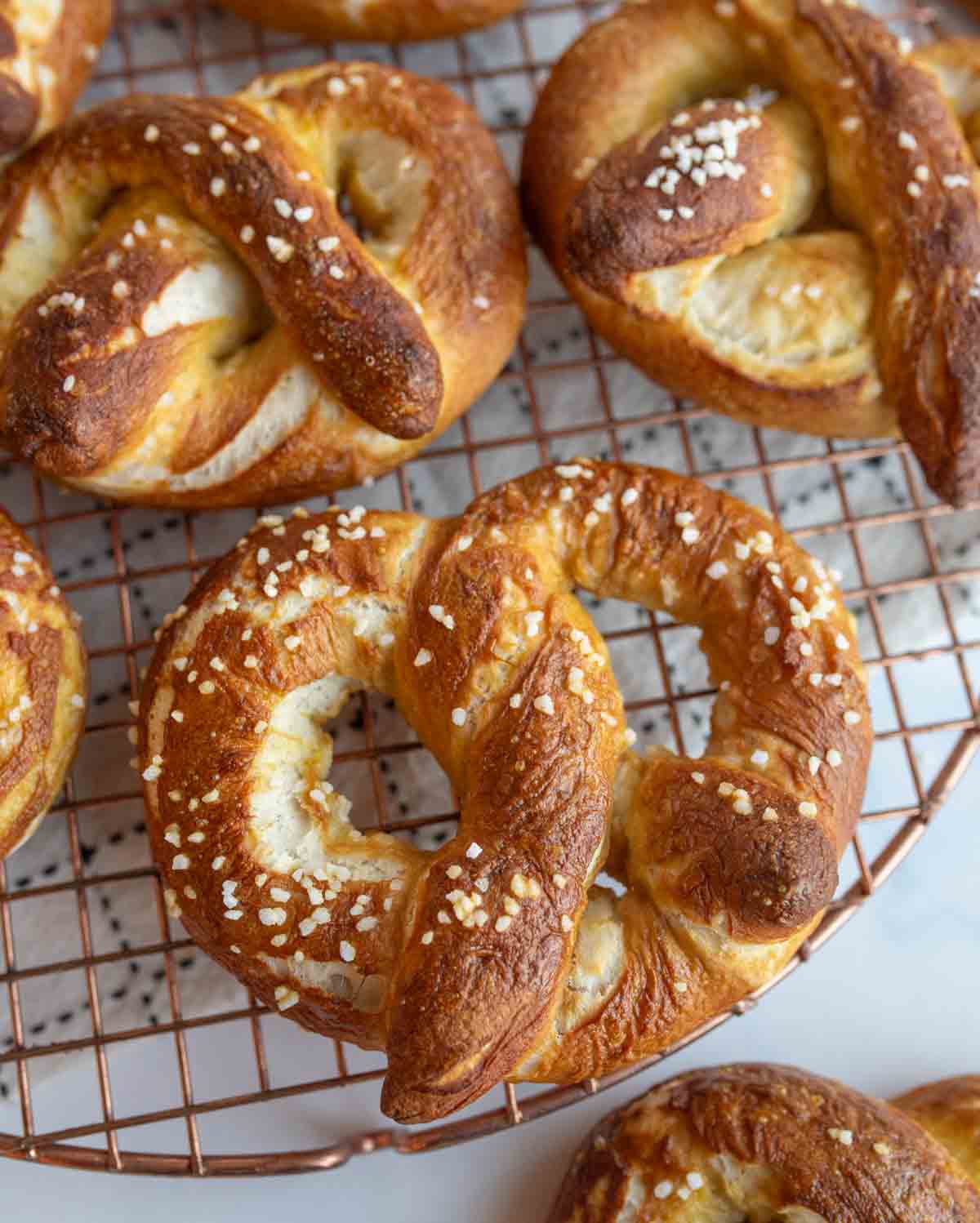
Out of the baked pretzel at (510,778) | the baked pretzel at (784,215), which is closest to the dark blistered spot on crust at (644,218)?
the baked pretzel at (784,215)

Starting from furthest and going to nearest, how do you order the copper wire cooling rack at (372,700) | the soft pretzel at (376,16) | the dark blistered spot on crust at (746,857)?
the soft pretzel at (376,16) → the copper wire cooling rack at (372,700) → the dark blistered spot on crust at (746,857)

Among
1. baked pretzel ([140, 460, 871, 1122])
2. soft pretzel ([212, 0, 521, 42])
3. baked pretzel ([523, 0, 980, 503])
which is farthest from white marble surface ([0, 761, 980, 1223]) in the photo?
soft pretzel ([212, 0, 521, 42])

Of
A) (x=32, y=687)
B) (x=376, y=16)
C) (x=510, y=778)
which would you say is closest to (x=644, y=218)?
(x=376, y=16)

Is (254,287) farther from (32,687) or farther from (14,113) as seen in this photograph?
(32,687)

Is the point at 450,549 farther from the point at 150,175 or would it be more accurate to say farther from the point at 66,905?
the point at 66,905

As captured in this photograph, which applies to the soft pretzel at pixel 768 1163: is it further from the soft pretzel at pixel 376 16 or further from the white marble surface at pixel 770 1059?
the soft pretzel at pixel 376 16

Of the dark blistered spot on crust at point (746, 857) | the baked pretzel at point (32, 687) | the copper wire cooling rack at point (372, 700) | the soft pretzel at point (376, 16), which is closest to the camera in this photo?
the dark blistered spot on crust at point (746, 857)

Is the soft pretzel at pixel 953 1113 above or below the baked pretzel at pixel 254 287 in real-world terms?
below
